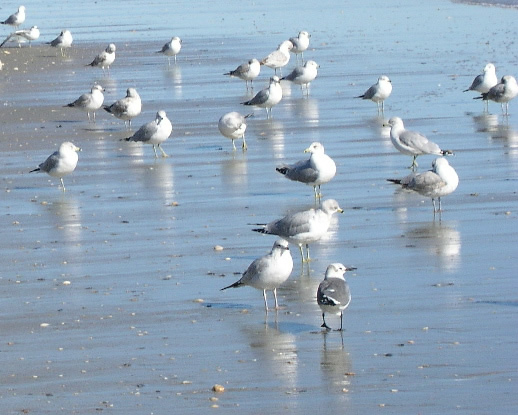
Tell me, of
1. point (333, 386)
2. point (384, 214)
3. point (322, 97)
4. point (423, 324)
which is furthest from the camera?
point (322, 97)

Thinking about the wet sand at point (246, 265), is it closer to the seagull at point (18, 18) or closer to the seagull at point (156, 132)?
the seagull at point (156, 132)

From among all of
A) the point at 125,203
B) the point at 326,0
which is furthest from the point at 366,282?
the point at 326,0

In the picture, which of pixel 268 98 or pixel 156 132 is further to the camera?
pixel 268 98

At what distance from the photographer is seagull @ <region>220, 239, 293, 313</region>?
30.6 ft

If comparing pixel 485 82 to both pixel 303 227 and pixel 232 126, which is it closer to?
pixel 232 126

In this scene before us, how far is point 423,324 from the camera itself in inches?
349

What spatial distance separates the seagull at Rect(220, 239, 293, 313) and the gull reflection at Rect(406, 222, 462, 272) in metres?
1.69

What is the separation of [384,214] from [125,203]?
2.89 metres

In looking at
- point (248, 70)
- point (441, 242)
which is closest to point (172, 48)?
point (248, 70)

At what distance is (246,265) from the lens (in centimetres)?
1083

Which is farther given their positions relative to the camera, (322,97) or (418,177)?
(322,97)

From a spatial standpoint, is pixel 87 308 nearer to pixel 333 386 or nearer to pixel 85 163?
pixel 333 386

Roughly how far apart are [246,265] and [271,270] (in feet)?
5.01

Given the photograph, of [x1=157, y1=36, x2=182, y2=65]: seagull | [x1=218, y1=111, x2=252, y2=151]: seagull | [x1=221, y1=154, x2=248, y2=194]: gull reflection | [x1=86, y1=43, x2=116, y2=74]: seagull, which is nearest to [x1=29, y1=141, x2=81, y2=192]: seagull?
[x1=221, y1=154, x2=248, y2=194]: gull reflection
